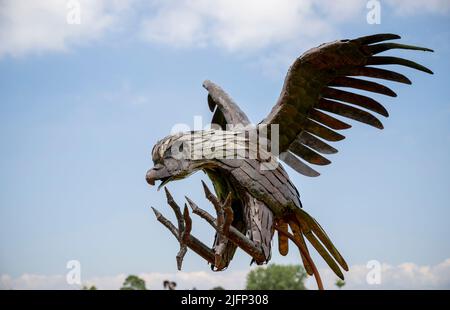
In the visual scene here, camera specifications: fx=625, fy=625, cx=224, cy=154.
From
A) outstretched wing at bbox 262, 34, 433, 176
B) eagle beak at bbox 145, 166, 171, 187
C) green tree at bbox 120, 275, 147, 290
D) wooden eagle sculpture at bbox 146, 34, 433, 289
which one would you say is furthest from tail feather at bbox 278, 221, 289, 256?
green tree at bbox 120, 275, 147, 290

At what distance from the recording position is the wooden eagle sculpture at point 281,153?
4754 millimetres

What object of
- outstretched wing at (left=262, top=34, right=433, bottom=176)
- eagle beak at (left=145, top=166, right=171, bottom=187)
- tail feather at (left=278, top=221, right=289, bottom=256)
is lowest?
tail feather at (left=278, top=221, right=289, bottom=256)

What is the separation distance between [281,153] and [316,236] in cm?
78

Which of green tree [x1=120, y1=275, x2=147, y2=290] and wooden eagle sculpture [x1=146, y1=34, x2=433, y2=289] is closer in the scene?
wooden eagle sculpture [x1=146, y1=34, x2=433, y2=289]

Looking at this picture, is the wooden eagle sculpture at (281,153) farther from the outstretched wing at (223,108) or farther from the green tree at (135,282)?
the green tree at (135,282)

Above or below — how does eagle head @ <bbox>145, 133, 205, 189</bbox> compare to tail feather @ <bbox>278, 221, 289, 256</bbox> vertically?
above

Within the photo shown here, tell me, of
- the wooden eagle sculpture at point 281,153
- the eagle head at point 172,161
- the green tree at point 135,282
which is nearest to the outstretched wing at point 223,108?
the wooden eagle sculpture at point 281,153

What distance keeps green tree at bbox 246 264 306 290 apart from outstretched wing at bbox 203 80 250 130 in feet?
82.8

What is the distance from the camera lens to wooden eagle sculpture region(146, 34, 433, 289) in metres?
4.75

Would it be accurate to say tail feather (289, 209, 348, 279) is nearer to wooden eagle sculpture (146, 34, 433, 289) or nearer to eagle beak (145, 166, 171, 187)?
wooden eagle sculpture (146, 34, 433, 289)

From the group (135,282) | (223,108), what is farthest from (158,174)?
(135,282)
